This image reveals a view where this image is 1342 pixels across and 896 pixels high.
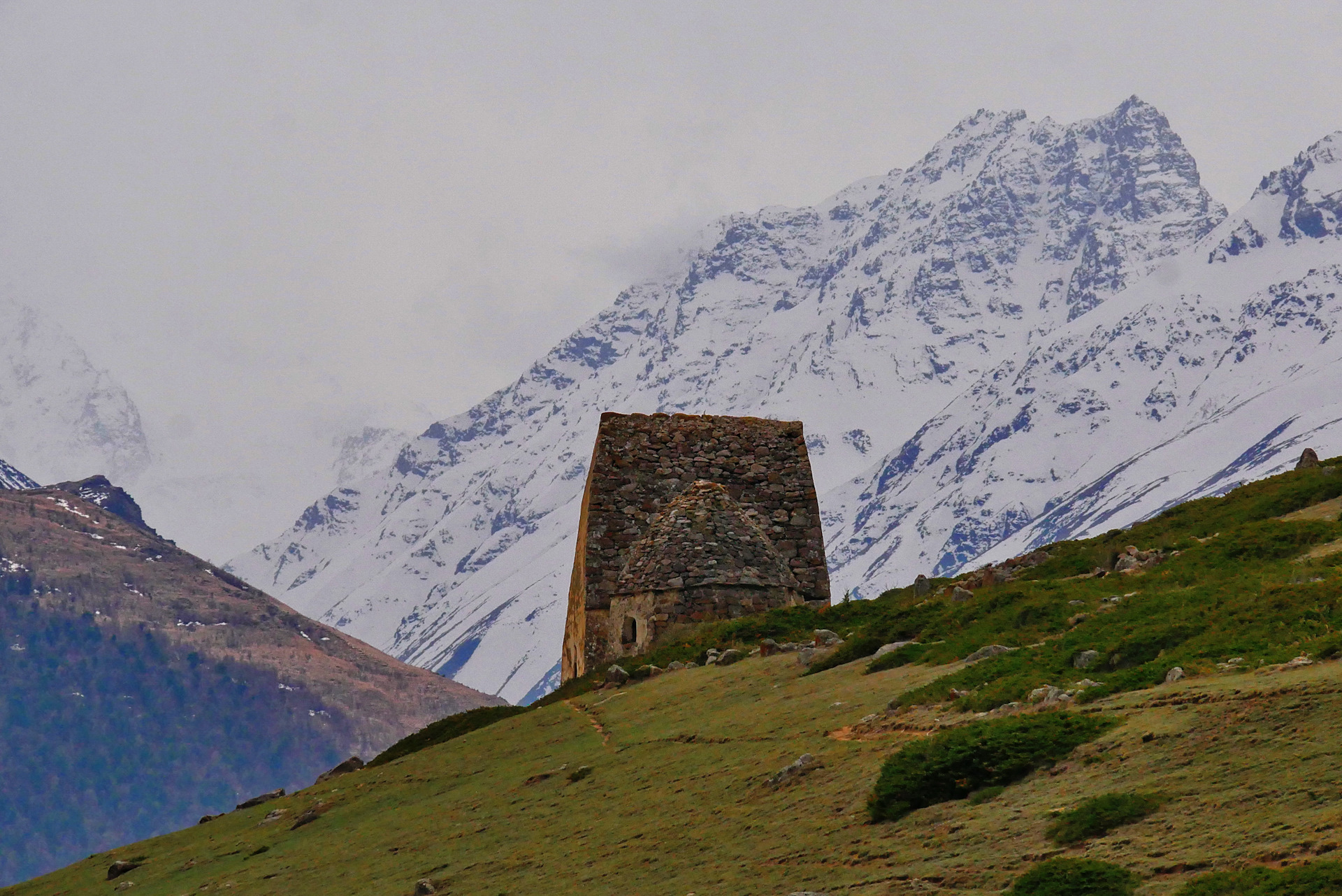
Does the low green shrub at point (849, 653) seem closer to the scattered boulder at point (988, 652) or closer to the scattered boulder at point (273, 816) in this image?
the scattered boulder at point (988, 652)

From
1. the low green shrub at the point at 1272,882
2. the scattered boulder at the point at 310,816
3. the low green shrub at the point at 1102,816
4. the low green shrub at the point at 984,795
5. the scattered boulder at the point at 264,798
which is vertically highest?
the scattered boulder at the point at 264,798

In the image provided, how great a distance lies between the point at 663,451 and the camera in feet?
110

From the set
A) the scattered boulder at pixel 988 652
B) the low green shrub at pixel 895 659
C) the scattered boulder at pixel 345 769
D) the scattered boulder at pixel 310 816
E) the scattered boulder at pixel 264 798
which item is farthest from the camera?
the scattered boulder at pixel 345 769

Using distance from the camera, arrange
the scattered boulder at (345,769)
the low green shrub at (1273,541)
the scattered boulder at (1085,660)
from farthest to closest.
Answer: the scattered boulder at (345,769)
the low green shrub at (1273,541)
the scattered boulder at (1085,660)

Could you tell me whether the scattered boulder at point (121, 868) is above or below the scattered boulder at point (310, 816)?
above

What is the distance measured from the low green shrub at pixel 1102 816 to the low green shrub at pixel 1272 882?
4.09 ft

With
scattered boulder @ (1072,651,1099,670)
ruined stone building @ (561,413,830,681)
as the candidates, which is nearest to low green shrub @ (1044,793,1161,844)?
scattered boulder @ (1072,651,1099,670)

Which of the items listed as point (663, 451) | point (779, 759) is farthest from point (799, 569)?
point (779, 759)

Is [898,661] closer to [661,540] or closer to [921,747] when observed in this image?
[921,747]

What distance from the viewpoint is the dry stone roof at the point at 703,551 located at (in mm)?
27766

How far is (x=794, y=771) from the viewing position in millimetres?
14000

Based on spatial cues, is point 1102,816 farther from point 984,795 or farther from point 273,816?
point 273,816

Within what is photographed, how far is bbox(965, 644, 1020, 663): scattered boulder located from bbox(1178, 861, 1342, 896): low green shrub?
24.3 ft

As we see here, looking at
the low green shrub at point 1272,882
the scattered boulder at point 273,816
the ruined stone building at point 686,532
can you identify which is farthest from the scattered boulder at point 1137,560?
the low green shrub at point 1272,882
